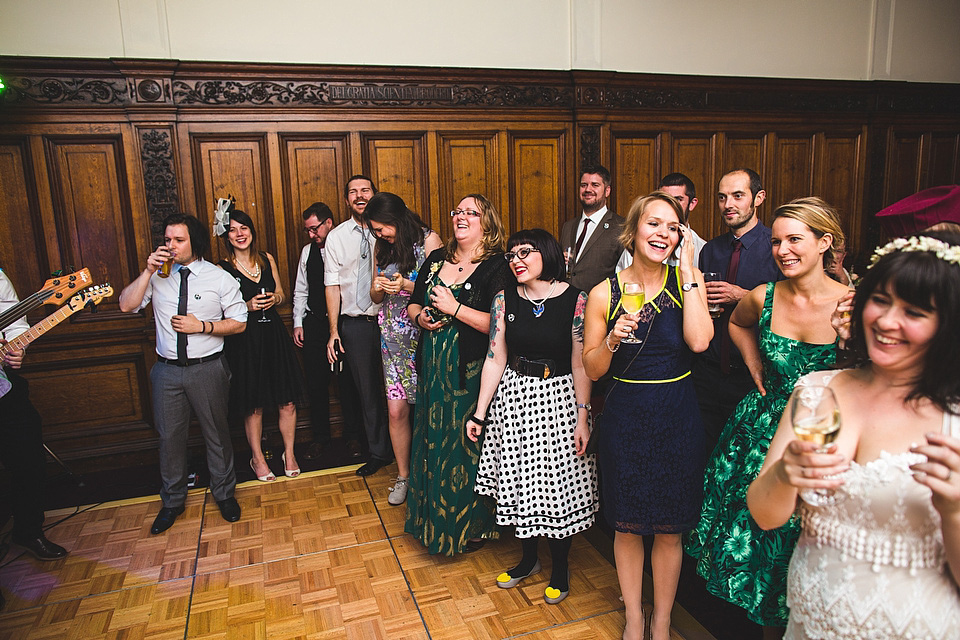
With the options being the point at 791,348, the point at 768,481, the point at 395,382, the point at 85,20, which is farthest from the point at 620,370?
the point at 85,20

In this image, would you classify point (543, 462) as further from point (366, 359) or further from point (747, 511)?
point (366, 359)

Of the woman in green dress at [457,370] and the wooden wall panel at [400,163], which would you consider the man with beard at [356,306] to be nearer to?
the wooden wall panel at [400,163]

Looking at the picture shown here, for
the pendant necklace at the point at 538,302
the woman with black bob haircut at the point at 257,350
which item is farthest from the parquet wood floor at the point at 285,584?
the pendant necklace at the point at 538,302

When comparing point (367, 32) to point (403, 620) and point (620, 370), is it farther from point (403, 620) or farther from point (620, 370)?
point (403, 620)

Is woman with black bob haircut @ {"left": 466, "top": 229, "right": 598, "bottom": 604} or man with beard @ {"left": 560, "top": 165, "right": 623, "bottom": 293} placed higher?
man with beard @ {"left": 560, "top": 165, "right": 623, "bottom": 293}

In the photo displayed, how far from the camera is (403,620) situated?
2674mm

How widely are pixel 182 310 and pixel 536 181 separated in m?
2.93

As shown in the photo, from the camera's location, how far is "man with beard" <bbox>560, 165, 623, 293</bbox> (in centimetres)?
417

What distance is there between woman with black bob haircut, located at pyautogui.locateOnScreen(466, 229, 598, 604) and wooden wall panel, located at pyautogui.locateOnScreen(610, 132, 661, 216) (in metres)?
2.93

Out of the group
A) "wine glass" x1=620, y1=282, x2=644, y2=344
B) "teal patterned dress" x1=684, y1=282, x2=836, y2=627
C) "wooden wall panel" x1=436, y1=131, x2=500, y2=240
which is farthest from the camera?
"wooden wall panel" x1=436, y1=131, x2=500, y2=240

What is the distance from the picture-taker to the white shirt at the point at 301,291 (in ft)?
14.2

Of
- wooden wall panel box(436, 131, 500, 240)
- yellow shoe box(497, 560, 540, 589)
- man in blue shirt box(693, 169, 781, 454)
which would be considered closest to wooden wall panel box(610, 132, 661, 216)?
wooden wall panel box(436, 131, 500, 240)

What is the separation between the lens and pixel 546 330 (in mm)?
→ 2611

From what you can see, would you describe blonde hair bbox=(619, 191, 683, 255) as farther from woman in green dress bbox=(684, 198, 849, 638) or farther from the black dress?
the black dress
